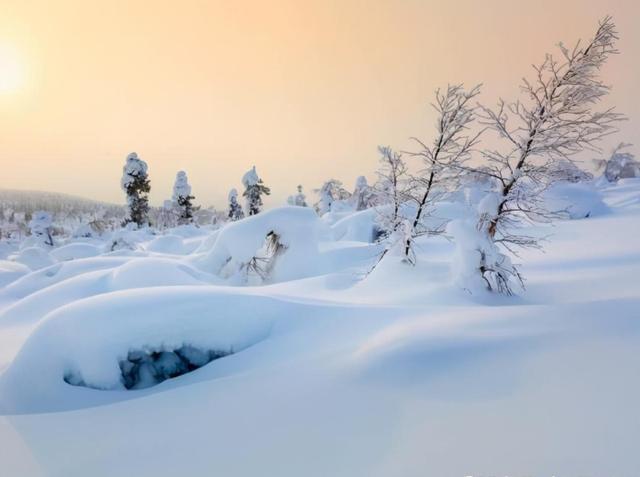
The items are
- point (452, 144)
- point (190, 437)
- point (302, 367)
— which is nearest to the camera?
point (190, 437)

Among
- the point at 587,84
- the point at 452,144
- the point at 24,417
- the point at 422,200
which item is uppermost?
the point at 587,84

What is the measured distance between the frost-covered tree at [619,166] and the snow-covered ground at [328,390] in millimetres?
38572

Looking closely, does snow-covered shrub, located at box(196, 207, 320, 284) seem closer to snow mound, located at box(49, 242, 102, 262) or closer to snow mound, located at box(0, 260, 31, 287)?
snow mound, located at box(0, 260, 31, 287)

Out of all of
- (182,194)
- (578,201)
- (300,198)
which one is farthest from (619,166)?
(182,194)

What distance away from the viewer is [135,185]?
37156 mm

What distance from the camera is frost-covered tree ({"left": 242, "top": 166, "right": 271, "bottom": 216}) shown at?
37.2m

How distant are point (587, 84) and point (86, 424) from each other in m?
9.60

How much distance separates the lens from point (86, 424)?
3004mm

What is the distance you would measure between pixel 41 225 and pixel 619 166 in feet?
191

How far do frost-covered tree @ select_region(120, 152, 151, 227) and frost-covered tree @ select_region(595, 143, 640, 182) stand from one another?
154ft

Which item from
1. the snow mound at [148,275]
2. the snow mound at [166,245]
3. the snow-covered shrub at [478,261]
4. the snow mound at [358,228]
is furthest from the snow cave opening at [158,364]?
the snow mound at [166,245]

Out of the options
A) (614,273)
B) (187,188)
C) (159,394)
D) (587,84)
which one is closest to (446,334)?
(159,394)

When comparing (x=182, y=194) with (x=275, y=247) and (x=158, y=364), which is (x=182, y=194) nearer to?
(x=275, y=247)

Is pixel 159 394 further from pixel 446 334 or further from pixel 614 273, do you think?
pixel 614 273
